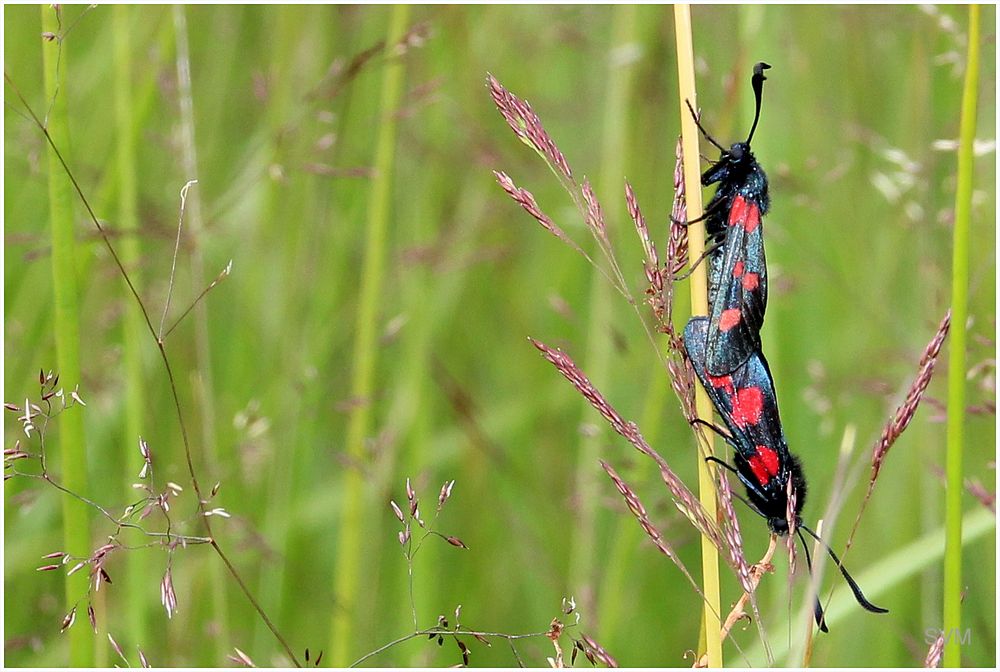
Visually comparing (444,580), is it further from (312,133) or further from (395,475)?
(312,133)

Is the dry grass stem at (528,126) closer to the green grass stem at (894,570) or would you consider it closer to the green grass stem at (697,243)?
the green grass stem at (697,243)

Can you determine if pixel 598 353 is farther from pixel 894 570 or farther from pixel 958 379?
pixel 958 379

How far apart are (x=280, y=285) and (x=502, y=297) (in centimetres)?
95

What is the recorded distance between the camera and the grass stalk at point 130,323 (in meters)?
1.94

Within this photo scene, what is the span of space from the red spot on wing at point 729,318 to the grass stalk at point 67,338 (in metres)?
1.06

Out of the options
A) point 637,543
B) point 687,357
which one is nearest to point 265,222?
point 637,543

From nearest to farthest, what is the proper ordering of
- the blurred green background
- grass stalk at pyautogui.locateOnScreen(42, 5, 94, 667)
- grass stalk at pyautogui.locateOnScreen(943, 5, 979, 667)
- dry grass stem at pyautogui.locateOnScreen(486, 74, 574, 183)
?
grass stalk at pyautogui.locateOnScreen(943, 5, 979, 667), dry grass stem at pyautogui.locateOnScreen(486, 74, 574, 183), grass stalk at pyautogui.locateOnScreen(42, 5, 94, 667), the blurred green background

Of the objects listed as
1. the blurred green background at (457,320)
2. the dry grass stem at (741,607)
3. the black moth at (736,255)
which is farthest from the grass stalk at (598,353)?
the dry grass stem at (741,607)

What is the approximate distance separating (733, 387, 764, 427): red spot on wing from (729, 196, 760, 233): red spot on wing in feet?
1.02

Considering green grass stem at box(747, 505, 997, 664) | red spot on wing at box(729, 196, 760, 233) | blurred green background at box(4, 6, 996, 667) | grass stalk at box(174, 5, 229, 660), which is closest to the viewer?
red spot on wing at box(729, 196, 760, 233)

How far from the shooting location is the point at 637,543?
2689mm

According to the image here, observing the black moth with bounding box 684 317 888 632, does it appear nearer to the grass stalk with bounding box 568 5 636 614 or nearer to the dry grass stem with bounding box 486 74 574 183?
the dry grass stem with bounding box 486 74 574 183

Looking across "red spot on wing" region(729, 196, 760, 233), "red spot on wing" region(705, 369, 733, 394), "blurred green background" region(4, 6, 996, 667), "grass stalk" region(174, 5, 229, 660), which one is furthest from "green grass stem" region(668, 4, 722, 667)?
"grass stalk" region(174, 5, 229, 660)

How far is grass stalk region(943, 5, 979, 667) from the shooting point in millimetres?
1148
